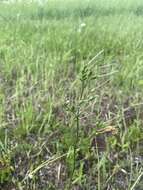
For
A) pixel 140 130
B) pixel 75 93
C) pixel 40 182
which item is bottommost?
pixel 40 182

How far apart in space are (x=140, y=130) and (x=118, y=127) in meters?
0.09

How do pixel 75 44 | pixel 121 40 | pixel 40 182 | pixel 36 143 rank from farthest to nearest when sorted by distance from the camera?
pixel 121 40 → pixel 75 44 → pixel 36 143 → pixel 40 182

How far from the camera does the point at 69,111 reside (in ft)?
5.13

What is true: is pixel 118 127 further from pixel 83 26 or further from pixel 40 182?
pixel 83 26

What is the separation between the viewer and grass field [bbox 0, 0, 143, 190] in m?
1.37

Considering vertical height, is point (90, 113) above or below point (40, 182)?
above

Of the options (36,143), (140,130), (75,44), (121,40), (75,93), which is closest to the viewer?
(36,143)

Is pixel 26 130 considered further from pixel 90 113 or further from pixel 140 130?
pixel 140 130

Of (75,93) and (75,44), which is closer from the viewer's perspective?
(75,93)

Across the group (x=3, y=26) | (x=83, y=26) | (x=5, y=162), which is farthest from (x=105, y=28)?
(x=5, y=162)

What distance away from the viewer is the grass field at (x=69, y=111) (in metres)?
1.37

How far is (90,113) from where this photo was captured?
169 centimetres

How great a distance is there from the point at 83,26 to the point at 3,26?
23.3 inches

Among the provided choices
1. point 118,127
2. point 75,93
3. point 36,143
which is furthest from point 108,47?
point 36,143
